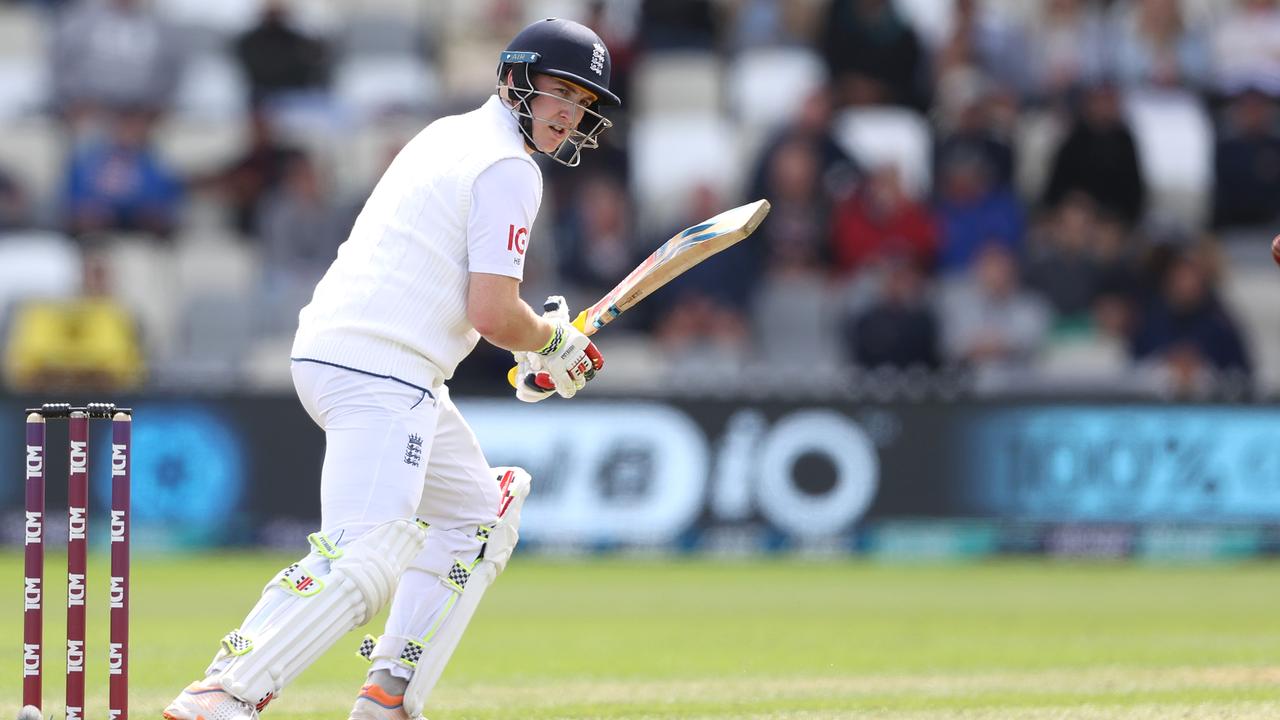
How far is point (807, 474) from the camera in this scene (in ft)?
44.2

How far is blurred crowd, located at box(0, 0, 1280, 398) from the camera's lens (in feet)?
47.0

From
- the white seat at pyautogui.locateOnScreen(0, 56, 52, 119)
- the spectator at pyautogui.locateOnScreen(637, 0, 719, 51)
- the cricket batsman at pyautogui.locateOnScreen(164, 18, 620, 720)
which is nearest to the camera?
the cricket batsman at pyautogui.locateOnScreen(164, 18, 620, 720)

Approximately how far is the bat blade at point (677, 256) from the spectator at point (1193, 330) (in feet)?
29.8

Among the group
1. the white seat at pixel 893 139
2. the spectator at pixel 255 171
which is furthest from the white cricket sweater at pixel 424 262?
the white seat at pixel 893 139

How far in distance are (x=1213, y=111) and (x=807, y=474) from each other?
5.59 m

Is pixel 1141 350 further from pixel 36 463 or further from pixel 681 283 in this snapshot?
pixel 36 463

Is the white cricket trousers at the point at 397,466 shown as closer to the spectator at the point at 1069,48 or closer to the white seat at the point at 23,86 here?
the white seat at the point at 23,86

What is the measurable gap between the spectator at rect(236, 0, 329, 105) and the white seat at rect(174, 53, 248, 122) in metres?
0.21

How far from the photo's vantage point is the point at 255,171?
15.2m

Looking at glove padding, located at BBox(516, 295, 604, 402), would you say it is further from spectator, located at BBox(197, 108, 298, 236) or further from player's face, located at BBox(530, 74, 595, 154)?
spectator, located at BBox(197, 108, 298, 236)

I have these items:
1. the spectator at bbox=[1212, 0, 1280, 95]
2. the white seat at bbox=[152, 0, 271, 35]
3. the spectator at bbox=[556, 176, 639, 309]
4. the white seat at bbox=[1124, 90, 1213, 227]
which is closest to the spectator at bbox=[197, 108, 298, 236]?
the white seat at bbox=[152, 0, 271, 35]

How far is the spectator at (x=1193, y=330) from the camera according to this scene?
1434cm

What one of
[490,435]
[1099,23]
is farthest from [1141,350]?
[490,435]

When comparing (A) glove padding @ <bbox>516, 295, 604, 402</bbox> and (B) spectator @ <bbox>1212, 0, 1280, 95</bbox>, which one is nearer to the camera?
(A) glove padding @ <bbox>516, 295, 604, 402</bbox>
